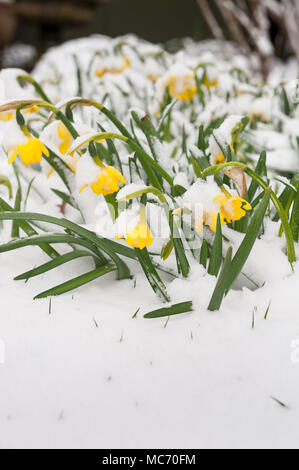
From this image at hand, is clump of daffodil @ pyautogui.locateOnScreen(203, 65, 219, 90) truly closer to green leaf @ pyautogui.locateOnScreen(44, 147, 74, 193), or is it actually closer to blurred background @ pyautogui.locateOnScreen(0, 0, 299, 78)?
green leaf @ pyautogui.locateOnScreen(44, 147, 74, 193)

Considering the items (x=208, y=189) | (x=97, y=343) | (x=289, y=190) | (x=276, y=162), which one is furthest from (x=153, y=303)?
(x=276, y=162)

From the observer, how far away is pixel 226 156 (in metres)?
1.05

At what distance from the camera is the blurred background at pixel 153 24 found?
4191 mm

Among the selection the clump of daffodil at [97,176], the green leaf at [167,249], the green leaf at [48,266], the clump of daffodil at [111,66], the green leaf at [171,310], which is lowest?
the green leaf at [171,310]

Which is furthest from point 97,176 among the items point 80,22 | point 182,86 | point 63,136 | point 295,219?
point 80,22

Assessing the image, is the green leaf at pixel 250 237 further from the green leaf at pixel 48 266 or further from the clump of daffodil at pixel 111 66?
the clump of daffodil at pixel 111 66

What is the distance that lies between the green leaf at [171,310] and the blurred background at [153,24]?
3.47 m

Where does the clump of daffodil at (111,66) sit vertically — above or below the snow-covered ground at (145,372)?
above

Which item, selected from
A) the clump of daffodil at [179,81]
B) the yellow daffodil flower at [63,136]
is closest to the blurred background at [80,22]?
the clump of daffodil at [179,81]

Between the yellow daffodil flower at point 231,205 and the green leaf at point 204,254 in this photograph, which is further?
the green leaf at point 204,254

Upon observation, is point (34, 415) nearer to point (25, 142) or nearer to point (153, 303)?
point (153, 303)

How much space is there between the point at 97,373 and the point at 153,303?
0.77 ft

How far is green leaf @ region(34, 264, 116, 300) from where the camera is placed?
1.01m

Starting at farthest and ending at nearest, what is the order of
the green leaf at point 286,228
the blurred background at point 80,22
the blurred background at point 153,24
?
the blurred background at point 80,22, the blurred background at point 153,24, the green leaf at point 286,228
